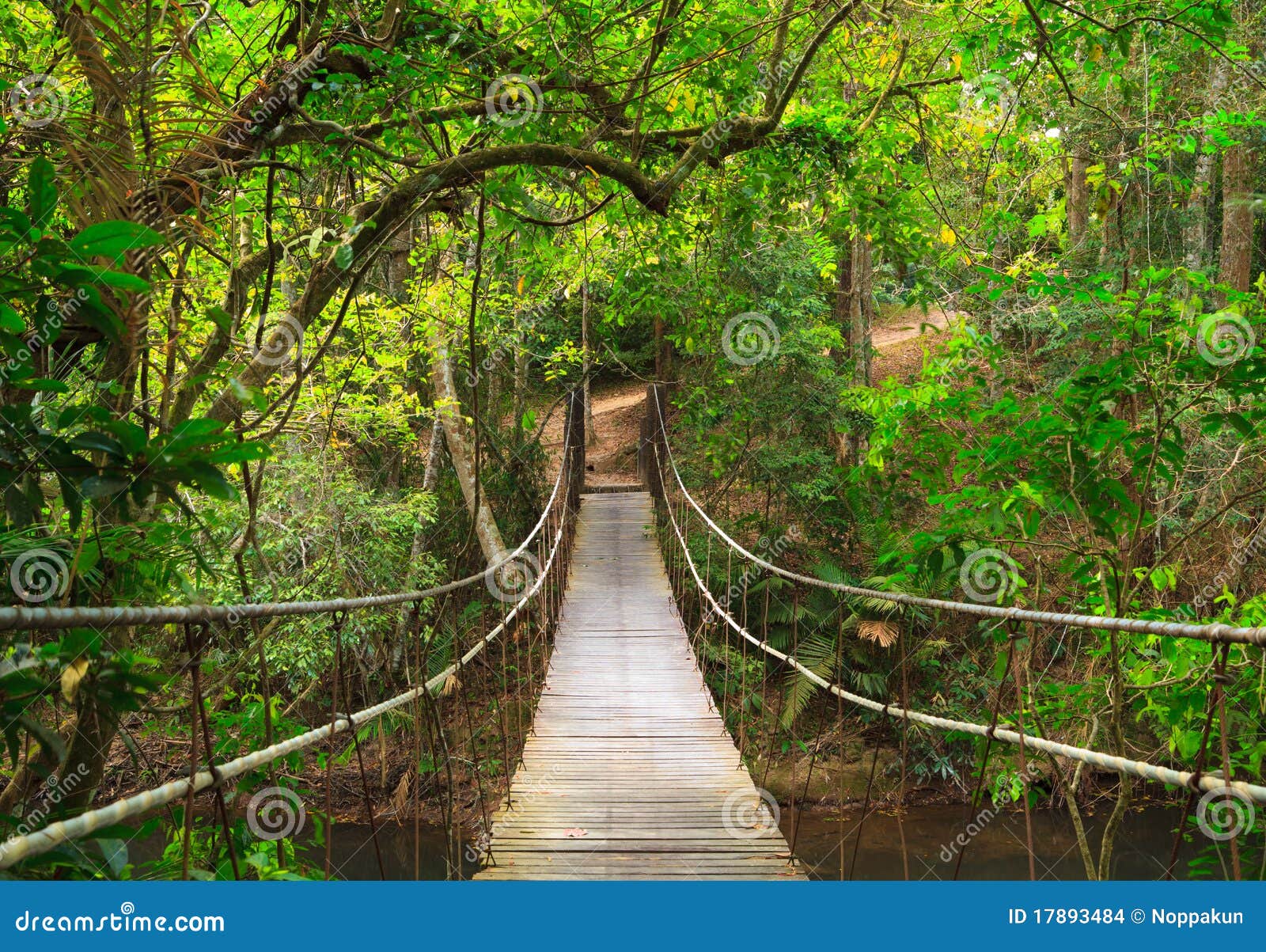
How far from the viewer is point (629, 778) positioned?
304 centimetres

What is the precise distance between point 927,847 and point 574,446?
14.7 ft

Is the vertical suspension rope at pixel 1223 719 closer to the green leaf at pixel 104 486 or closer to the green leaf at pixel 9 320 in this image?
the green leaf at pixel 104 486

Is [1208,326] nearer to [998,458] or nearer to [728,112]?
[998,458]

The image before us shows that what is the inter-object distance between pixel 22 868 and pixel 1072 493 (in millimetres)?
2207

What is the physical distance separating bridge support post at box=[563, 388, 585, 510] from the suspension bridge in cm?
166

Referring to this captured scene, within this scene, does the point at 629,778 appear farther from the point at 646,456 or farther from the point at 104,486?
the point at 646,456

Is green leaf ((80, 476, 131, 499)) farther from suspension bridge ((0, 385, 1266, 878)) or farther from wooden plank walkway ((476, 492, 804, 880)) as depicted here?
wooden plank walkway ((476, 492, 804, 880))

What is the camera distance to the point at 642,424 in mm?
10844

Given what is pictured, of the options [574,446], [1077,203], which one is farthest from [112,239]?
[1077,203]

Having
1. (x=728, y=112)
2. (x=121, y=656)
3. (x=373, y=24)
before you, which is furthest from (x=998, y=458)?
(x=121, y=656)

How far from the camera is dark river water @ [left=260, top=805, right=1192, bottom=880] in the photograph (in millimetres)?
6223

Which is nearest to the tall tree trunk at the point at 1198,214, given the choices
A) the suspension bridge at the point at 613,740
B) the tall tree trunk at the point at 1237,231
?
the tall tree trunk at the point at 1237,231

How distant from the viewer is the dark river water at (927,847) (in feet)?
20.4

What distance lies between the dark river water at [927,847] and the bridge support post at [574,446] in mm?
3028
